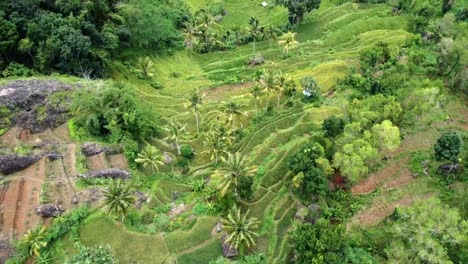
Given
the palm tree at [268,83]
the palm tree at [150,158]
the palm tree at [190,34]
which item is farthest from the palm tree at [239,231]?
the palm tree at [190,34]

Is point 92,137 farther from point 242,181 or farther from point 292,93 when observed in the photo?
point 292,93

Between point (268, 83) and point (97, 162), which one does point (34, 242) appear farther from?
point (268, 83)

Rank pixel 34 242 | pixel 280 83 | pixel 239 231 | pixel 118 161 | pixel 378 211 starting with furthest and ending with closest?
pixel 280 83 < pixel 118 161 < pixel 378 211 < pixel 239 231 < pixel 34 242

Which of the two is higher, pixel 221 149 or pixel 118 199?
pixel 118 199

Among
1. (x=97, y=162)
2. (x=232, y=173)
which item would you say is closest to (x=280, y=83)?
(x=232, y=173)

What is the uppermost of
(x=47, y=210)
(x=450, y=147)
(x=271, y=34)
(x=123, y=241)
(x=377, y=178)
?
(x=271, y=34)

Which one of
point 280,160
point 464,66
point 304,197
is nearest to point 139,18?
point 280,160

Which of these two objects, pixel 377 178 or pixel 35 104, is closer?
pixel 377 178
